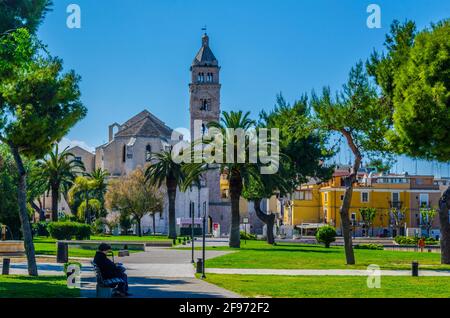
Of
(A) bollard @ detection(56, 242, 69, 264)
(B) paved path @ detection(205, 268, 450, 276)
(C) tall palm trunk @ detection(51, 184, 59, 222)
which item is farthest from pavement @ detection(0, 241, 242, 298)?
(C) tall palm trunk @ detection(51, 184, 59, 222)

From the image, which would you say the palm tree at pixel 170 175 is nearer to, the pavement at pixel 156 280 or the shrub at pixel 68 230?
the shrub at pixel 68 230

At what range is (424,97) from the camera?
1053 inches

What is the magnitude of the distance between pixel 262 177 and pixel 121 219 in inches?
1299

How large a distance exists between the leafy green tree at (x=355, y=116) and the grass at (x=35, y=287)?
1394 centimetres

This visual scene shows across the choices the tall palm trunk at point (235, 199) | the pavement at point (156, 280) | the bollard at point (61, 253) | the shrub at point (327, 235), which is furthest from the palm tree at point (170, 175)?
the bollard at point (61, 253)

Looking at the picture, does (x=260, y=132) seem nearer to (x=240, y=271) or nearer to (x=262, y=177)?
(x=262, y=177)

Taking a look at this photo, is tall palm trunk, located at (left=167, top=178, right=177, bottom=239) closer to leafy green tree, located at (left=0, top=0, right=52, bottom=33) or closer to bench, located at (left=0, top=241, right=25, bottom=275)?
bench, located at (left=0, top=241, right=25, bottom=275)

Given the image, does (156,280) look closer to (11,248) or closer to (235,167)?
(11,248)

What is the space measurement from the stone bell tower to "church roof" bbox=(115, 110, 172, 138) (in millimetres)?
4441

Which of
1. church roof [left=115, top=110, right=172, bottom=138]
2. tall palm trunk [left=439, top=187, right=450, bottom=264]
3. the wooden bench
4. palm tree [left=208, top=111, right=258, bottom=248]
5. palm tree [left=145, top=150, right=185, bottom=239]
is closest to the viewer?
tall palm trunk [left=439, top=187, right=450, bottom=264]

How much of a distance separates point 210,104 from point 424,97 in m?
72.5

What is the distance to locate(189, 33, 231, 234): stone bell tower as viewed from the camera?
321ft

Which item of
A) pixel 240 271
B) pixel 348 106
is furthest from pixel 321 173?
pixel 240 271

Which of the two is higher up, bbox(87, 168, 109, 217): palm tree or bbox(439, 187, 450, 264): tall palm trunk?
bbox(87, 168, 109, 217): palm tree
